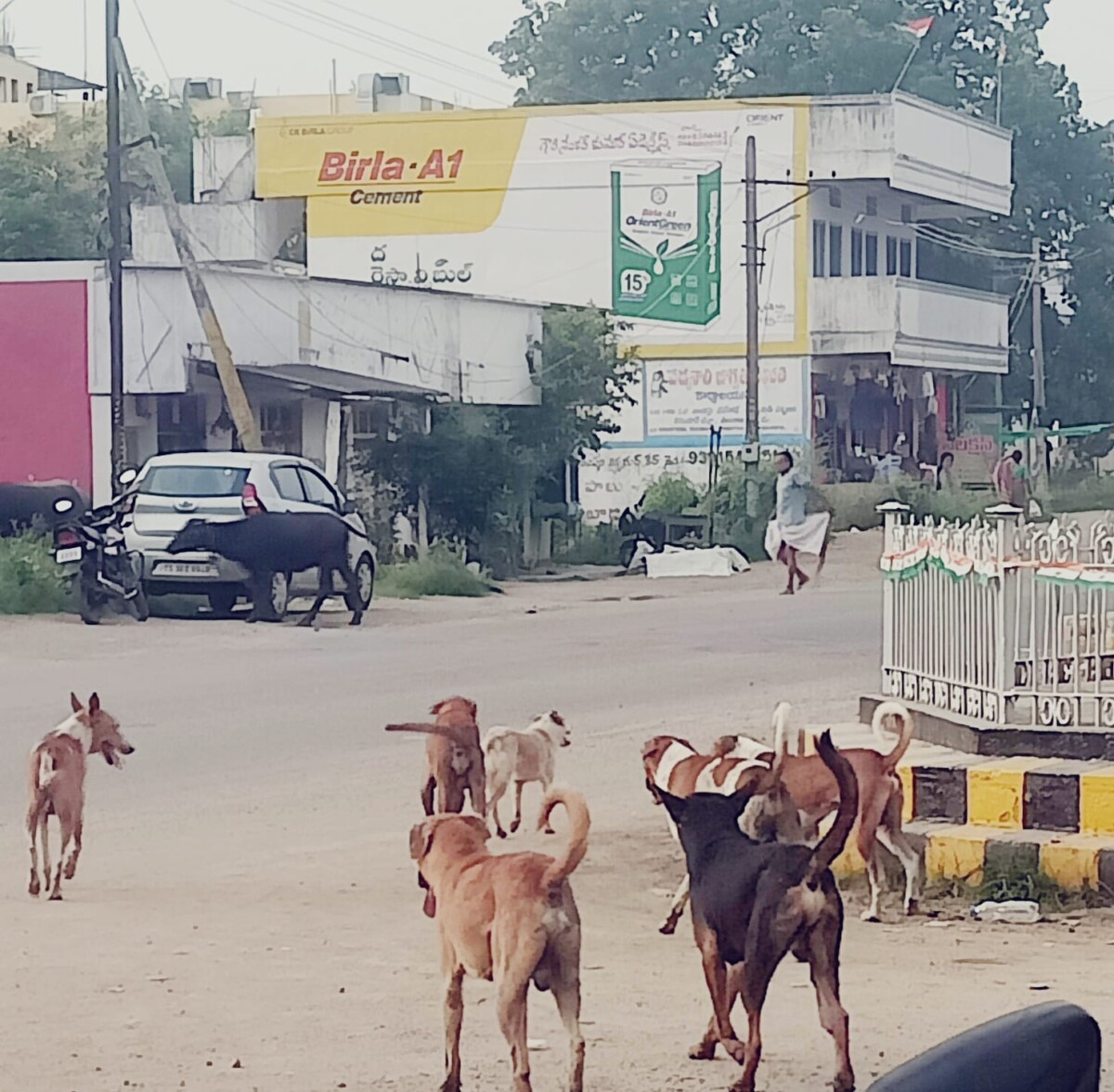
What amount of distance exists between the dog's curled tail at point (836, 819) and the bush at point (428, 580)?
19312 millimetres

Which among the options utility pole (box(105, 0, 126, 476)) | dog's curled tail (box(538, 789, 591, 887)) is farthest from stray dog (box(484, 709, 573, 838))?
utility pole (box(105, 0, 126, 476))

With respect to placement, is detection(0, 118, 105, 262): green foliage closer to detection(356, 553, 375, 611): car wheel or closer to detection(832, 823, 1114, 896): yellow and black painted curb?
detection(356, 553, 375, 611): car wheel

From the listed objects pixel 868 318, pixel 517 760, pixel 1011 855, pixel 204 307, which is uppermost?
pixel 868 318

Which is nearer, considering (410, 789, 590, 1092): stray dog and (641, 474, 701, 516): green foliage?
Answer: (410, 789, 590, 1092): stray dog

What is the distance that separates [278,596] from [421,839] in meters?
15.6

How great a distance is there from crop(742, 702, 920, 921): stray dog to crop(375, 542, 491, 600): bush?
55.0 ft

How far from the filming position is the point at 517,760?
10445mm

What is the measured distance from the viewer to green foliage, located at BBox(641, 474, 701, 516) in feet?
113

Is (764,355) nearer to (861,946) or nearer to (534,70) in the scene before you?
(534,70)

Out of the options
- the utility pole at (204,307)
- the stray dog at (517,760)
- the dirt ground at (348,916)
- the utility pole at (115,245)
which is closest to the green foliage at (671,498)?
the utility pole at (204,307)

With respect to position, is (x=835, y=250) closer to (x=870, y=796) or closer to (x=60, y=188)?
→ (x=60, y=188)

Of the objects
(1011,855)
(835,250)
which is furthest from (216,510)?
(835,250)

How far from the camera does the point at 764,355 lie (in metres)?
45.0

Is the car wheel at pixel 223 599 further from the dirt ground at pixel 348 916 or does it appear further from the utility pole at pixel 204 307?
the utility pole at pixel 204 307
